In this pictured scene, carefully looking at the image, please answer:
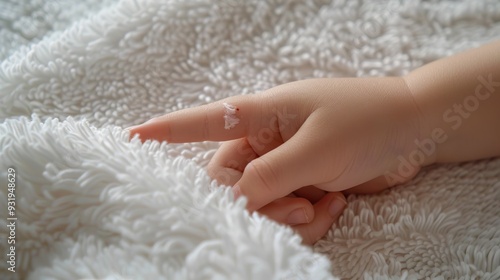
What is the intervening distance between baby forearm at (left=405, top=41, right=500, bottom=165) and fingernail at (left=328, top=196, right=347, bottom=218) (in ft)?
0.47

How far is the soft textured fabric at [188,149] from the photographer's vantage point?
1.36 feet

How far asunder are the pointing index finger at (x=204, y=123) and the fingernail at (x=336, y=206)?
0.50ft

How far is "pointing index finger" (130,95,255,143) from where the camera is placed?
0.58 meters

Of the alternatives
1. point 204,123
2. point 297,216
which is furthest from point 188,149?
point 297,216

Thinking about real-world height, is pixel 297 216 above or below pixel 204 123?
below

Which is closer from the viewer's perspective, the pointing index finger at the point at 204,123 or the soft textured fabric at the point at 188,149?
the soft textured fabric at the point at 188,149

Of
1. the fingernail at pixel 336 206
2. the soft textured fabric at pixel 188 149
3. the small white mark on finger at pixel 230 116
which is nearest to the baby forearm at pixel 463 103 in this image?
the soft textured fabric at pixel 188 149

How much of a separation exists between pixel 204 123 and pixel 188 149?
74 mm

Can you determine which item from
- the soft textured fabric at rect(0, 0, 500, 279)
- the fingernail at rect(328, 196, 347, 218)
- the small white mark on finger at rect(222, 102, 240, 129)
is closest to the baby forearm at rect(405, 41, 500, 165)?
the soft textured fabric at rect(0, 0, 500, 279)

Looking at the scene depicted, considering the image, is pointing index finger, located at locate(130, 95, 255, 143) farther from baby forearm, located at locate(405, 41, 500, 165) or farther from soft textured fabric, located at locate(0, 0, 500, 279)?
baby forearm, located at locate(405, 41, 500, 165)

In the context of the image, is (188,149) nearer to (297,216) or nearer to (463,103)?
(297,216)

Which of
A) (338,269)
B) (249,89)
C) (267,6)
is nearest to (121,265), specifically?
(338,269)

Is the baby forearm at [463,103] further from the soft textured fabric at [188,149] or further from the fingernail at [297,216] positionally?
the fingernail at [297,216]

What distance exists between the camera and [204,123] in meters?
0.59
